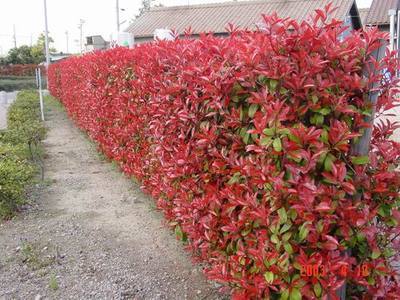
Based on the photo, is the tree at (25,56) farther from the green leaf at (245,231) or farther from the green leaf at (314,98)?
the green leaf at (314,98)

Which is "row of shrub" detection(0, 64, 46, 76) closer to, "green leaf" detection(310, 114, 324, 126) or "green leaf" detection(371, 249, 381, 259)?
"green leaf" detection(310, 114, 324, 126)

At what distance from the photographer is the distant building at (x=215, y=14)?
24.7m

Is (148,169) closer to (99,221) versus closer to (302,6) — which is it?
(99,221)

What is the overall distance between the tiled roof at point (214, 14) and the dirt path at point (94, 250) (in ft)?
64.5

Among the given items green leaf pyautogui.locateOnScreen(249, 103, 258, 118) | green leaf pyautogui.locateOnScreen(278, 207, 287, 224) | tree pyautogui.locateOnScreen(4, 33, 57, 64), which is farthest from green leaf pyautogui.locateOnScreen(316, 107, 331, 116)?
tree pyautogui.locateOnScreen(4, 33, 57, 64)

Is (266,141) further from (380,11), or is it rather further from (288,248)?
(380,11)

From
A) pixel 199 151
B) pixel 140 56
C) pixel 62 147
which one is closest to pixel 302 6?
pixel 62 147

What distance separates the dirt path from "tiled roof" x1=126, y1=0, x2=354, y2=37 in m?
19.7

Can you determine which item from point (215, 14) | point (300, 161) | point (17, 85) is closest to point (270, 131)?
point (300, 161)

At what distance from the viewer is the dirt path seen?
127 inches

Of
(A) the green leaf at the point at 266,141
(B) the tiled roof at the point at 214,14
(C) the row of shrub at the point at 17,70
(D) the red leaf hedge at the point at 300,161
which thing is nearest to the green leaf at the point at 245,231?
(D) the red leaf hedge at the point at 300,161

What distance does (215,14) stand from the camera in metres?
27.7

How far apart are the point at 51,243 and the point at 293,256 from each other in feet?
8.63

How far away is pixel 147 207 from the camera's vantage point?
16.5 ft
